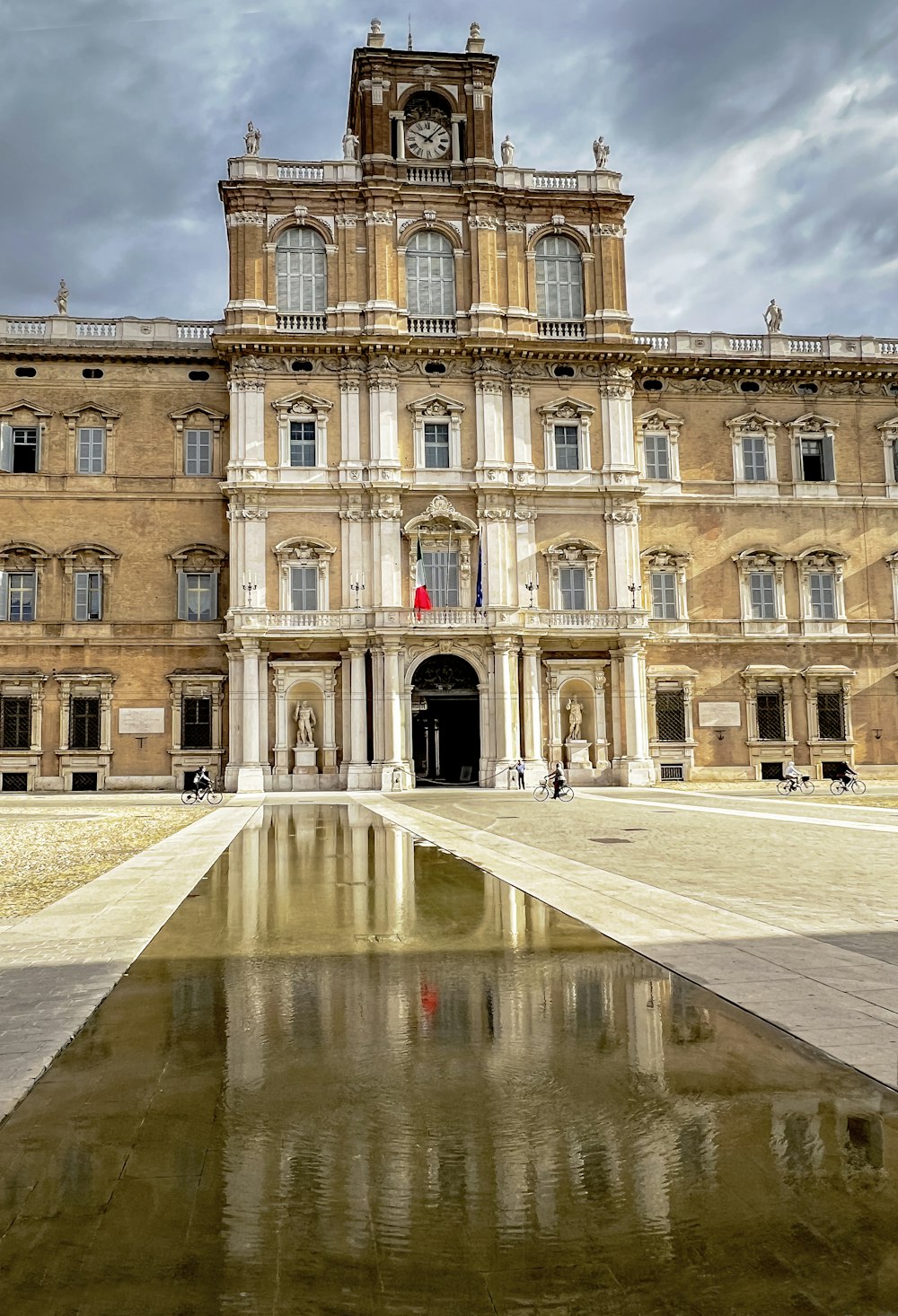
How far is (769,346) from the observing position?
41.5 m

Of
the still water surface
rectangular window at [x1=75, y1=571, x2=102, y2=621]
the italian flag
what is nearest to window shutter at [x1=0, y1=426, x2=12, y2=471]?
rectangular window at [x1=75, y1=571, x2=102, y2=621]

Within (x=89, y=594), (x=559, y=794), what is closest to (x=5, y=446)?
(x=89, y=594)

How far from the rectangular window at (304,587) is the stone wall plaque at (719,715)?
16.4m

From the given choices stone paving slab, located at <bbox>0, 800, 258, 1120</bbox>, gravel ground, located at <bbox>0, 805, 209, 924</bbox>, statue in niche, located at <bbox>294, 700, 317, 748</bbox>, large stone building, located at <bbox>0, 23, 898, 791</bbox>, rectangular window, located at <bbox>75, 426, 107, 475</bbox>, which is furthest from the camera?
rectangular window, located at <bbox>75, 426, 107, 475</bbox>

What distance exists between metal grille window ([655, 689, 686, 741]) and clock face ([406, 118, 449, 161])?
24.9m

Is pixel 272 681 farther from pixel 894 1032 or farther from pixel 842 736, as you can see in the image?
pixel 894 1032

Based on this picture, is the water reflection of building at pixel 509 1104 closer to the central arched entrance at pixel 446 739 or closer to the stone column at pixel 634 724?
the stone column at pixel 634 724

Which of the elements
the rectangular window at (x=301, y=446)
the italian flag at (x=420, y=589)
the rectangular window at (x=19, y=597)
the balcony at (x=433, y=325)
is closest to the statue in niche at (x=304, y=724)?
the italian flag at (x=420, y=589)

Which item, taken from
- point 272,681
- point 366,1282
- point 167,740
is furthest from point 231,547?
point 366,1282

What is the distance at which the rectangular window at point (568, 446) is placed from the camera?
128 ft

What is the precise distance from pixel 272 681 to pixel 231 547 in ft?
17.9

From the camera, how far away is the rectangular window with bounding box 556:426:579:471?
39031mm

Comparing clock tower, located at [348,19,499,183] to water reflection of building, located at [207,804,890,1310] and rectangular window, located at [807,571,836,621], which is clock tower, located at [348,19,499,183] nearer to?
rectangular window, located at [807,571,836,621]

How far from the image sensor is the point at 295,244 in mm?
38906
